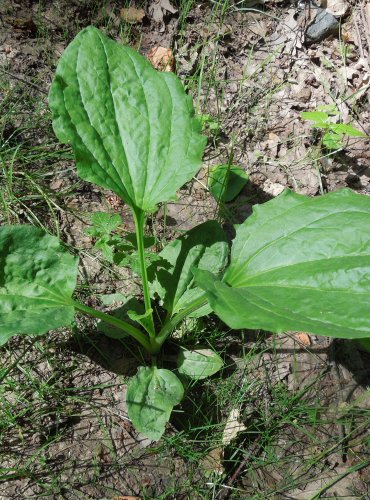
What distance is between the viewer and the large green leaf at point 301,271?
55.4 inches

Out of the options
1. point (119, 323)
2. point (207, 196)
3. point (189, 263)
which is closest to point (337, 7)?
point (207, 196)

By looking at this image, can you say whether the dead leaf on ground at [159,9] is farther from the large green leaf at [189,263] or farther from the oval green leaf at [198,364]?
the oval green leaf at [198,364]

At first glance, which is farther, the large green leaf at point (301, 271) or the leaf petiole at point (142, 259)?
the leaf petiole at point (142, 259)

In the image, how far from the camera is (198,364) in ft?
6.49

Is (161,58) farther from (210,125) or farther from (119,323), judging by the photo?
(119,323)

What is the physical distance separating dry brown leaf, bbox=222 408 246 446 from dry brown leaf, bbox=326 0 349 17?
8.72 feet

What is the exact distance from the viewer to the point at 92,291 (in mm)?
2191

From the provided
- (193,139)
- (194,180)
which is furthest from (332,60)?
(193,139)

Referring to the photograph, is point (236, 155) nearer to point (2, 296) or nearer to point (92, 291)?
point (92, 291)

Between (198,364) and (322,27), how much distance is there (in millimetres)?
2407

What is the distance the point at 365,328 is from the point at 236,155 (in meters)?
1.56

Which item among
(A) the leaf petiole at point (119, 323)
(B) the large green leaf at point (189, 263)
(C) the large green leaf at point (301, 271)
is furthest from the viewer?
(B) the large green leaf at point (189, 263)

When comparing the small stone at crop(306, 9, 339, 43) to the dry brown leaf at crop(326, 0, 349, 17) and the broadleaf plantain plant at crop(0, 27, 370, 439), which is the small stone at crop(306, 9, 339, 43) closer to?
the dry brown leaf at crop(326, 0, 349, 17)

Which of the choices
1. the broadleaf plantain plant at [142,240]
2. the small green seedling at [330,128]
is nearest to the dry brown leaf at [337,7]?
the small green seedling at [330,128]
